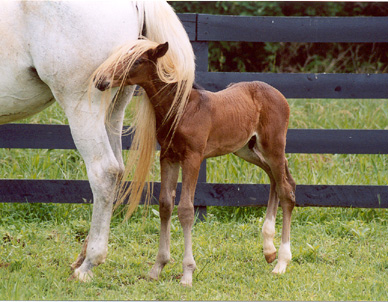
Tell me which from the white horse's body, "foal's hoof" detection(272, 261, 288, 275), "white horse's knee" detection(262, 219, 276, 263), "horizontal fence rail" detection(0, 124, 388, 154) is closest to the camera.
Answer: the white horse's body

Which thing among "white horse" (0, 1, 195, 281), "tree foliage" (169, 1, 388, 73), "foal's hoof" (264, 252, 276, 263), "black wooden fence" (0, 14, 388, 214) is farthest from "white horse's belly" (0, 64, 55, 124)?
"tree foliage" (169, 1, 388, 73)

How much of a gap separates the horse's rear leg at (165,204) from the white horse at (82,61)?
255 millimetres

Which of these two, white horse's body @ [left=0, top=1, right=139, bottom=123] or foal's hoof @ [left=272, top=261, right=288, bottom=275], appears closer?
white horse's body @ [left=0, top=1, right=139, bottom=123]

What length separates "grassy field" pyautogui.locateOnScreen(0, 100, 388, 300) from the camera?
323 cm

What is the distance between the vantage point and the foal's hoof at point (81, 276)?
335 centimetres

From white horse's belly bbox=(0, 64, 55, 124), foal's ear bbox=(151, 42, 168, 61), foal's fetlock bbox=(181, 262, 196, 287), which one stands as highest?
foal's ear bbox=(151, 42, 168, 61)

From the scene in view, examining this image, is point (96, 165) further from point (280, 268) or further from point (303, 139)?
point (303, 139)

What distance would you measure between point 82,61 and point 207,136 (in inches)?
35.4

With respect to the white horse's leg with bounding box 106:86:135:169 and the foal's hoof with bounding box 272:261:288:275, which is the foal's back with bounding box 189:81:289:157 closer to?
the white horse's leg with bounding box 106:86:135:169

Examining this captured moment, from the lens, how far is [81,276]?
336 cm

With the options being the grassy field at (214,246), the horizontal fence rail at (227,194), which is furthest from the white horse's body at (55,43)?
the horizontal fence rail at (227,194)

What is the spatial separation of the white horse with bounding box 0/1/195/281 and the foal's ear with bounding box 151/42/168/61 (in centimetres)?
13

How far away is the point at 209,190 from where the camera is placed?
471cm

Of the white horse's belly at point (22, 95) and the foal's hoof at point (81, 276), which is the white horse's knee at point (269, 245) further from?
the white horse's belly at point (22, 95)
